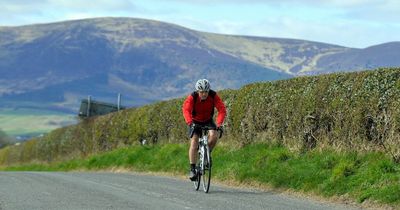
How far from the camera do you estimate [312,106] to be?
16.8 metres

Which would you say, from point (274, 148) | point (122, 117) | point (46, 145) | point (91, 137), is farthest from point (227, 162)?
point (46, 145)

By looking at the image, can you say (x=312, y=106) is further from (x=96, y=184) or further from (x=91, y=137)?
(x=91, y=137)

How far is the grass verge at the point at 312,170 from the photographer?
43.0ft

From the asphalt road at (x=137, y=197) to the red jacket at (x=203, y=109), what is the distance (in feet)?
4.87

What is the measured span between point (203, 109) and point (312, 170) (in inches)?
99.1


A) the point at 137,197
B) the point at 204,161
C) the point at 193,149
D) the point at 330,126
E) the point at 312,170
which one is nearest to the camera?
the point at 137,197

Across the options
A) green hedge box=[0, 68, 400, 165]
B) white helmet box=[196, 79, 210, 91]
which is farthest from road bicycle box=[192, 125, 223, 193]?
green hedge box=[0, 68, 400, 165]

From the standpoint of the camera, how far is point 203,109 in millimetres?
15383

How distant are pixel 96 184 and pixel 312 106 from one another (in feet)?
17.1

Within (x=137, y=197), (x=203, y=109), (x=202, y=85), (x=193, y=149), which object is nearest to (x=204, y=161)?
(x=193, y=149)

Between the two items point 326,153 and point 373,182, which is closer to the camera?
point 373,182

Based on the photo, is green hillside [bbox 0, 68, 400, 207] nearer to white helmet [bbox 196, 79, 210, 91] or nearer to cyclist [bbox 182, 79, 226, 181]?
cyclist [bbox 182, 79, 226, 181]

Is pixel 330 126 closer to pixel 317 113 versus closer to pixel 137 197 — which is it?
pixel 317 113

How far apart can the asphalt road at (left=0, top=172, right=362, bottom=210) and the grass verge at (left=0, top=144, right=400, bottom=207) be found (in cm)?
58
